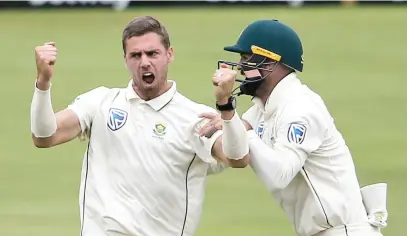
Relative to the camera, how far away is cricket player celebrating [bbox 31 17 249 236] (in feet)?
23.9

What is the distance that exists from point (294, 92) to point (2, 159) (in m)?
6.95

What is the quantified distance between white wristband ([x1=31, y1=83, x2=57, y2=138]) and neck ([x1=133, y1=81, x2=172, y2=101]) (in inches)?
21.2

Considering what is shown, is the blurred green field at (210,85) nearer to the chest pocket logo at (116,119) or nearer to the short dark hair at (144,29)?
the chest pocket logo at (116,119)

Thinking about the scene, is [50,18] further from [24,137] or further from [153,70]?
[153,70]

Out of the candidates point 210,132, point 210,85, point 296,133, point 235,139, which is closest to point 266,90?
point 296,133

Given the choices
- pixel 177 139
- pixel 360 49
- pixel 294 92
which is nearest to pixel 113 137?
pixel 177 139

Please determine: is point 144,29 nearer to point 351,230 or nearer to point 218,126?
point 218,126

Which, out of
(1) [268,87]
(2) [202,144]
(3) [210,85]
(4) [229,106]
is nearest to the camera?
(4) [229,106]

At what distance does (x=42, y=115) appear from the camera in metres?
7.09

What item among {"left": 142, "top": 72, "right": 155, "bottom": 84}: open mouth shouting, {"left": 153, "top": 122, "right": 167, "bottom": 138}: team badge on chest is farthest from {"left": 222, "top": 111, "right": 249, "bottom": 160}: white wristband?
{"left": 142, "top": 72, "right": 155, "bottom": 84}: open mouth shouting

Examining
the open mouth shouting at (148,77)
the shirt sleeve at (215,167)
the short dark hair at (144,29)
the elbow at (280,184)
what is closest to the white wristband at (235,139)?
the elbow at (280,184)

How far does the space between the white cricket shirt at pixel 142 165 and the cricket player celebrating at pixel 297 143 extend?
1.10 feet

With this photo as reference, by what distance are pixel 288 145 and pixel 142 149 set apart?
83 cm

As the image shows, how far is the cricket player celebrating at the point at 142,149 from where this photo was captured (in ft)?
23.9
